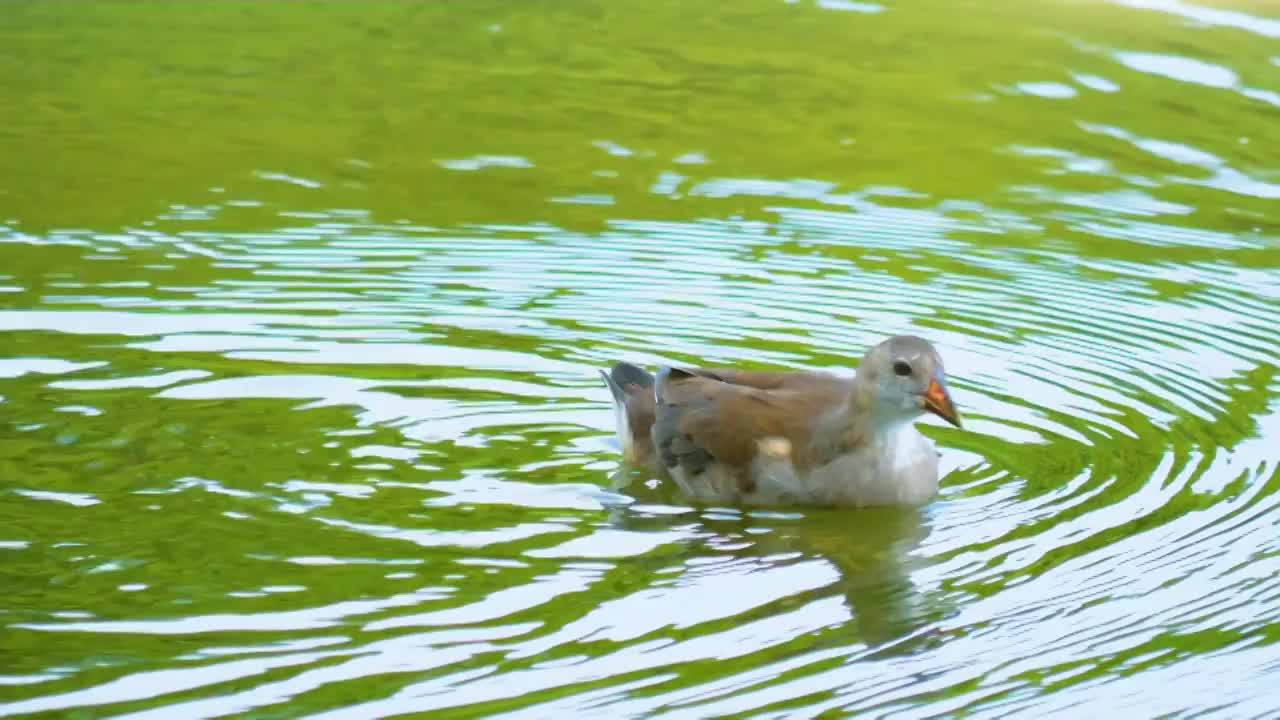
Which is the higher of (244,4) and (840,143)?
(244,4)

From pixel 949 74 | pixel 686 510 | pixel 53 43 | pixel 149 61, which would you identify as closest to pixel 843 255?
pixel 686 510

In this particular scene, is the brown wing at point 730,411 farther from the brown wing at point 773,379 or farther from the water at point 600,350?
the water at point 600,350

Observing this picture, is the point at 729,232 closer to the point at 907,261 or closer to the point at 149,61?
the point at 907,261

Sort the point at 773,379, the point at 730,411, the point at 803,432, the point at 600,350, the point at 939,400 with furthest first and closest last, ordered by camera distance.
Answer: the point at 600,350, the point at 773,379, the point at 730,411, the point at 803,432, the point at 939,400

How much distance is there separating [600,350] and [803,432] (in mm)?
1931

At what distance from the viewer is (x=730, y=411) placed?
9.12m

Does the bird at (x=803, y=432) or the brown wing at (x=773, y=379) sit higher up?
the brown wing at (x=773, y=379)

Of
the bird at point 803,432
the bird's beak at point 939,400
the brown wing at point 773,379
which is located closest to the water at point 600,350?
the bird at point 803,432

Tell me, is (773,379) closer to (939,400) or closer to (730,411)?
(730,411)

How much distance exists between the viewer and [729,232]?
12.8 metres

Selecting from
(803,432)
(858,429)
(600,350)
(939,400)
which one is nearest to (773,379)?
(803,432)

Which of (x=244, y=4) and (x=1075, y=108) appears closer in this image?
(x=1075, y=108)

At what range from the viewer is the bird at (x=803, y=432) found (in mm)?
8688

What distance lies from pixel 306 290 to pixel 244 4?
916 cm
